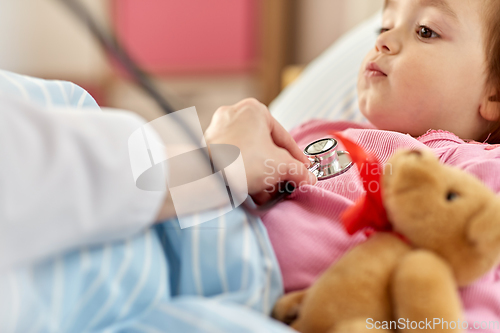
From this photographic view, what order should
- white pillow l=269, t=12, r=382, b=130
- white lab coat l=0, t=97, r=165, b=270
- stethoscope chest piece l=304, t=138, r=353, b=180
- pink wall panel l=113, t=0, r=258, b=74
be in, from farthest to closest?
1. pink wall panel l=113, t=0, r=258, b=74
2. white pillow l=269, t=12, r=382, b=130
3. stethoscope chest piece l=304, t=138, r=353, b=180
4. white lab coat l=0, t=97, r=165, b=270

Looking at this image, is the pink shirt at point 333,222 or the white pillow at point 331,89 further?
the white pillow at point 331,89

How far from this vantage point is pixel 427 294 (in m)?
0.33

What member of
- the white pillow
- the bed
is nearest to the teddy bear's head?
the bed

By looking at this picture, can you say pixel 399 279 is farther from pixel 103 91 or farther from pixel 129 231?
pixel 103 91

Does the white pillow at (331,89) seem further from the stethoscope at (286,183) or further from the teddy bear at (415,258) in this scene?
the teddy bear at (415,258)

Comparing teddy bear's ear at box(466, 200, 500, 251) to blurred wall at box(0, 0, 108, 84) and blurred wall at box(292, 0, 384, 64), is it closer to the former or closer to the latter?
blurred wall at box(292, 0, 384, 64)

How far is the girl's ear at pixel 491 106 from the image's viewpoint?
2.47 feet

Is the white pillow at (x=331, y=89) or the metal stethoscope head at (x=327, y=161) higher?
the metal stethoscope head at (x=327, y=161)

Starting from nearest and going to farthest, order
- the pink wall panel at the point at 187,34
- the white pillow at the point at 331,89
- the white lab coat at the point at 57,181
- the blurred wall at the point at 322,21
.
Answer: the white lab coat at the point at 57,181
the white pillow at the point at 331,89
the blurred wall at the point at 322,21
the pink wall panel at the point at 187,34

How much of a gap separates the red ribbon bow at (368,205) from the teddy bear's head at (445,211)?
3cm

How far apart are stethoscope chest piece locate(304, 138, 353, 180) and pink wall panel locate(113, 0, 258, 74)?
229cm

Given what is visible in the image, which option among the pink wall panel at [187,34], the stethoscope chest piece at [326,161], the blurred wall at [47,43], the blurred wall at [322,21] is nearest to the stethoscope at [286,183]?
the stethoscope chest piece at [326,161]

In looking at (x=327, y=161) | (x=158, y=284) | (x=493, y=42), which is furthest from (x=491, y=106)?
(x=158, y=284)

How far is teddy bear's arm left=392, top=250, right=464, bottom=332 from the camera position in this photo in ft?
1.07
